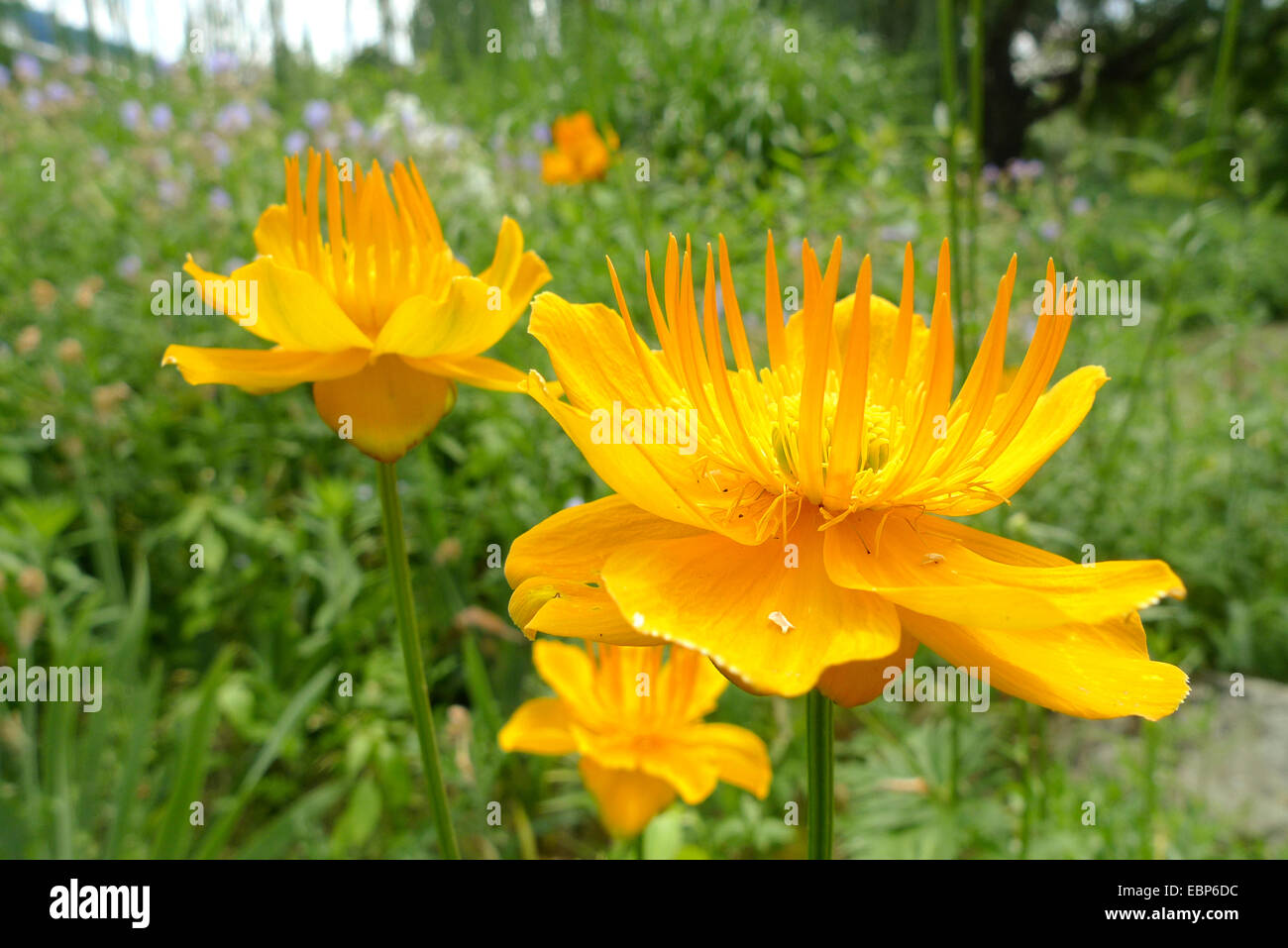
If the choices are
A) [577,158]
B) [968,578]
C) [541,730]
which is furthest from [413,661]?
[577,158]

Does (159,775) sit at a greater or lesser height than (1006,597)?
lesser

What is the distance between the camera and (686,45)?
5.94 meters

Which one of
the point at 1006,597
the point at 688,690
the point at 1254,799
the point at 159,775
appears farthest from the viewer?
the point at 1254,799

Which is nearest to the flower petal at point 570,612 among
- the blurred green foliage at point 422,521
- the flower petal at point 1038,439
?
the flower petal at point 1038,439

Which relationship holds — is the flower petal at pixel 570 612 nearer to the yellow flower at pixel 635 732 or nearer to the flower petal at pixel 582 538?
the flower petal at pixel 582 538

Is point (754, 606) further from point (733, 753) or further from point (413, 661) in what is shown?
point (733, 753)

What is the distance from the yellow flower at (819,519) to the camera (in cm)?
45

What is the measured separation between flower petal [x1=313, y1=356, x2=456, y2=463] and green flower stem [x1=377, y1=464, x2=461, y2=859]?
32 millimetres

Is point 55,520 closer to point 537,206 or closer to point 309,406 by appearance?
point 309,406

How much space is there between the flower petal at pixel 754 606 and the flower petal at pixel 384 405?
0.64ft

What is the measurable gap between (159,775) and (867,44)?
7.75m

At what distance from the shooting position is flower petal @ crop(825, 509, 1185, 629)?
0.41 metres

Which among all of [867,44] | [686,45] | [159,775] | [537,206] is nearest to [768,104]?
[686,45]

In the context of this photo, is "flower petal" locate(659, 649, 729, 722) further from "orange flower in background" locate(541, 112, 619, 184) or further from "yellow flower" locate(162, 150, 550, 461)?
"orange flower in background" locate(541, 112, 619, 184)
